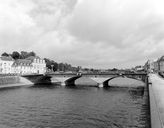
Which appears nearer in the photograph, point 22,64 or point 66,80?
point 66,80

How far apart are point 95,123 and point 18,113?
11018 mm

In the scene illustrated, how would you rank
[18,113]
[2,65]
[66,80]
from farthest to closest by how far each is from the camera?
[2,65] → [66,80] → [18,113]

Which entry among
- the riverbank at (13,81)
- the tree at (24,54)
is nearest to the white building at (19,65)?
the riverbank at (13,81)

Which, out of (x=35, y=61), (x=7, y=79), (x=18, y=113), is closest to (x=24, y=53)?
(x=35, y=61)

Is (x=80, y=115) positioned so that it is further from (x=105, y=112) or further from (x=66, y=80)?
(x=66, y=80)

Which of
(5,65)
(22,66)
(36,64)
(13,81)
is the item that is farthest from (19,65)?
(13,81)

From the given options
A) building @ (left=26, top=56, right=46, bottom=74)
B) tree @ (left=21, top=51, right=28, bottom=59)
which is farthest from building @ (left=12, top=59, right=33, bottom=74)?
tree @ (left=21, top=51, right=28, bottom=59)

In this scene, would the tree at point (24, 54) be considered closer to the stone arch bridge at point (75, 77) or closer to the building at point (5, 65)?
the building at point (5, 65)

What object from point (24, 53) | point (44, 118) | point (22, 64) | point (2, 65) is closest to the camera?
point (44, 118)

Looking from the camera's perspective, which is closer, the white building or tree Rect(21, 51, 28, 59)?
the white building

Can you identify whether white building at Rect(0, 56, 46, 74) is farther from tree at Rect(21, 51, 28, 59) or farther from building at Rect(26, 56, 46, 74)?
tree at Rect(21, 51, 28, 59)

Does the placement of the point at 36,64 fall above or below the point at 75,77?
above

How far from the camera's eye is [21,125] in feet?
71.9

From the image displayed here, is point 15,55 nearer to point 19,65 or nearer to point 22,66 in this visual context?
point 22,66
